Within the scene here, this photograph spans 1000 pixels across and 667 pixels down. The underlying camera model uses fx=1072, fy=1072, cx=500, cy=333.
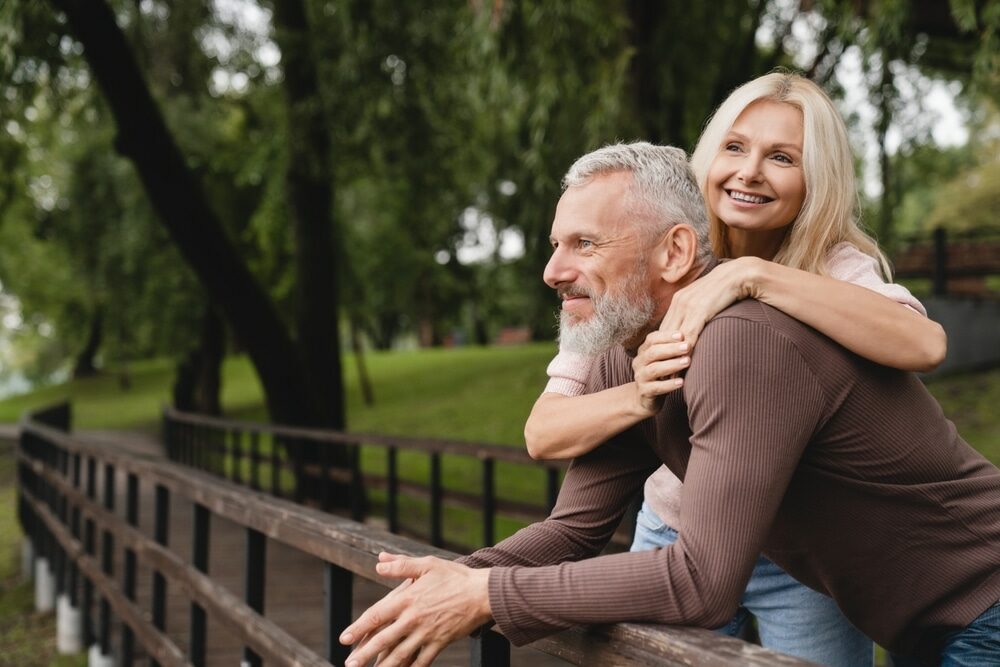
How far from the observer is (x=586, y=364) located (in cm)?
223

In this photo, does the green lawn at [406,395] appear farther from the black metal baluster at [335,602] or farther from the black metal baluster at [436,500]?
the black metal baluster at [335,602]

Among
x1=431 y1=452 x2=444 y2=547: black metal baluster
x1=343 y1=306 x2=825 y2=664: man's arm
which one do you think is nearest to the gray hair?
x1=343 y1=306 x2=825 y2=664: man's arm

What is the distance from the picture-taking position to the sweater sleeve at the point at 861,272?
2.06 m

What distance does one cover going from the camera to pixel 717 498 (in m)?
1.58

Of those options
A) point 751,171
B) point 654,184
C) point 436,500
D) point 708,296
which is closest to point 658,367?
point 708,296

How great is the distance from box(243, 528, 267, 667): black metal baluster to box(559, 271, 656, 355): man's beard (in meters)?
1.71

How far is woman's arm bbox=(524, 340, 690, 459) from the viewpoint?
1.77 meters

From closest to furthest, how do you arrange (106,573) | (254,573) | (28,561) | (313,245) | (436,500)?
(254,573)
(106,573)
(436,500)
(28,561)
(313,245)

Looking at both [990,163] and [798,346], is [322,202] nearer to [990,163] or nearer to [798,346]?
[798,346]

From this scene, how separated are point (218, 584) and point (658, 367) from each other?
121 inches

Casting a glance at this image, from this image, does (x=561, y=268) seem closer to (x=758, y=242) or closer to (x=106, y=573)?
(x=758, y=242)

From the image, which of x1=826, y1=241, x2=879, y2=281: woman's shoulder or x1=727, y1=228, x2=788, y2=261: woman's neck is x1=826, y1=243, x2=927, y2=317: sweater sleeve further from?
x1=727, y1=228, x2=788, y2=261: woman's neck

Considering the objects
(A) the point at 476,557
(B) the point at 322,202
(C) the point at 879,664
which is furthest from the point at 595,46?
(A) the point at 476,557

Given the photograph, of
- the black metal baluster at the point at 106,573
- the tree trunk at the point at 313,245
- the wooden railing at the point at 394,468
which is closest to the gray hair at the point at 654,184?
the wooden railing at the point at 394,468
